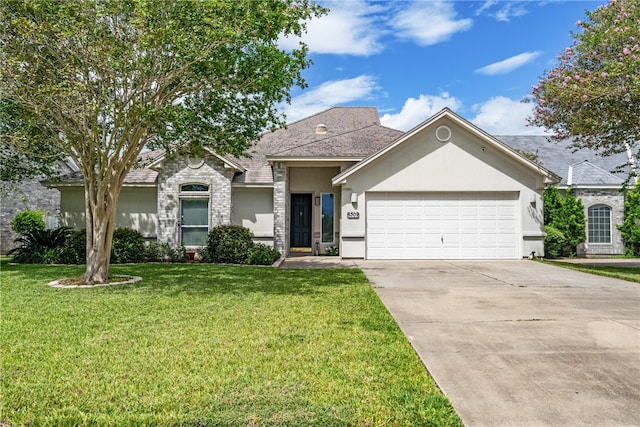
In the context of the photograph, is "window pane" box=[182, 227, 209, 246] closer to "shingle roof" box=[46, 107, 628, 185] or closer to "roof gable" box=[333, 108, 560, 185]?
"shingle roof" box=[46, 107, 628, 185]

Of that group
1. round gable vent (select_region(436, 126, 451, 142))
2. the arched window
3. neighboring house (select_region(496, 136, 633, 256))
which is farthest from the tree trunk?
the arched window

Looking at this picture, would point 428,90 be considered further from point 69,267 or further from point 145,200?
point 69,267

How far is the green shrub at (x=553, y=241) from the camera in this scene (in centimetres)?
1695

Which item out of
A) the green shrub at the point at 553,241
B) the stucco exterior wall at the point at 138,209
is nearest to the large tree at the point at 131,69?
the stucco exterior wall at the point at 138,209

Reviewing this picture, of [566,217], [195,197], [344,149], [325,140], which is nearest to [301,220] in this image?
[325,140]

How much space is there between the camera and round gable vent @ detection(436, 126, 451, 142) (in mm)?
15523

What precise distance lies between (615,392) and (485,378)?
3.36 feet

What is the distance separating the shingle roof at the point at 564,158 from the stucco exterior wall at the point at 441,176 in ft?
16.2

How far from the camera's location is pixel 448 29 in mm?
13133

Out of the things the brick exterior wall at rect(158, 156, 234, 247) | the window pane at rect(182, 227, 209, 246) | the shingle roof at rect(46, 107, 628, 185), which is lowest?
the window pane at rect(182, 227, 209, 246)

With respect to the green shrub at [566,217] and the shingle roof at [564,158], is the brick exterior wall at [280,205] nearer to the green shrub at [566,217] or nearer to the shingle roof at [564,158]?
the green shrub at [566,217]

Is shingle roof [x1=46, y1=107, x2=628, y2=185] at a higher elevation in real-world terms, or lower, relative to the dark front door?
higher

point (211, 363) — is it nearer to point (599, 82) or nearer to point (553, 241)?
point (599, 82)

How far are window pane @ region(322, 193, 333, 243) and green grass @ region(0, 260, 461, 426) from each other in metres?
9.95
